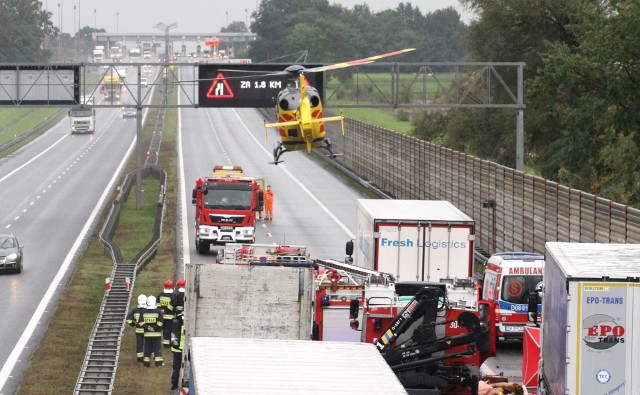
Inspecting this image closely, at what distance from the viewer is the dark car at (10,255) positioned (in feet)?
156

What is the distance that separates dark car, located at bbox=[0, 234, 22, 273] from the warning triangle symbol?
15.6 m

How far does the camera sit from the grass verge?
28469mm

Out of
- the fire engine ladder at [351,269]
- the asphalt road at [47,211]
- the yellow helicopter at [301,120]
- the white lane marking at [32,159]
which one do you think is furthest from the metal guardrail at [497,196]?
the white lane marking at [32,159]

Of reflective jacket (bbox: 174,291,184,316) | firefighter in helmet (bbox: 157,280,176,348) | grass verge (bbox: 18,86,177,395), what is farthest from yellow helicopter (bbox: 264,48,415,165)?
reflective jacket (bbox: 174,291,184,316)

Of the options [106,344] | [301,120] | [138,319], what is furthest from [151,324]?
[301,120]

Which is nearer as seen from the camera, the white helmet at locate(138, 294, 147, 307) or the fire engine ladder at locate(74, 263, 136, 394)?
the fire engine ladder at locate(74, 263, 136, 394)

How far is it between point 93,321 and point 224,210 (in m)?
14.5

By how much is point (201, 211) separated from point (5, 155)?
62.5m

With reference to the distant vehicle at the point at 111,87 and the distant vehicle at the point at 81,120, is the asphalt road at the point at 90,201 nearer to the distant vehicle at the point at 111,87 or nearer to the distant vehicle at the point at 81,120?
the distant vehicle at the point at 81,120

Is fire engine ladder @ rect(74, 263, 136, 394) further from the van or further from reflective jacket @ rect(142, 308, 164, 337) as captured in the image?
the van

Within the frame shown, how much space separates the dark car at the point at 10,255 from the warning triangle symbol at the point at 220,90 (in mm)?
15616

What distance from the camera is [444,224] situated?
102 ft

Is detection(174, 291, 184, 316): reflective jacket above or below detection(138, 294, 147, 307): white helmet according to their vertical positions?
above

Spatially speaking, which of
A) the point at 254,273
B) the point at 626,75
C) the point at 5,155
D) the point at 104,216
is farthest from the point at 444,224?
the point at 5,155
